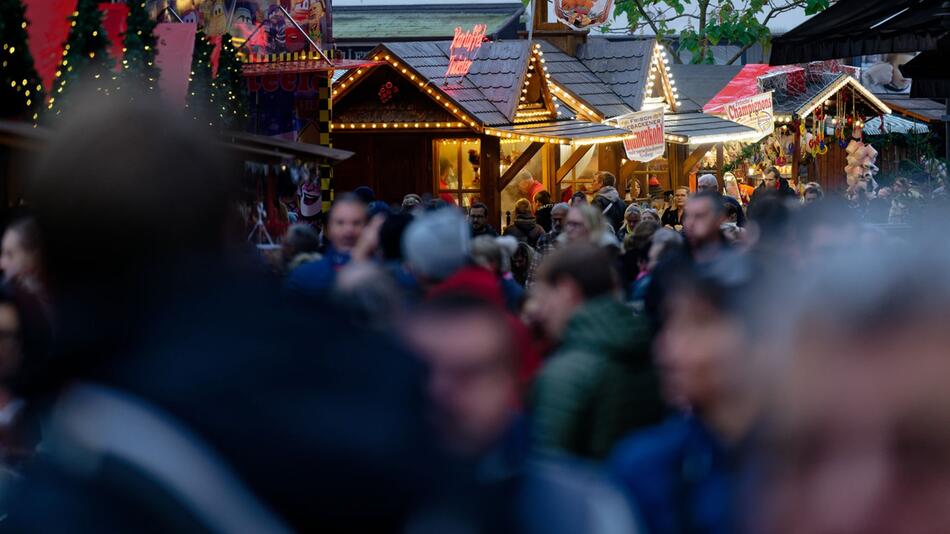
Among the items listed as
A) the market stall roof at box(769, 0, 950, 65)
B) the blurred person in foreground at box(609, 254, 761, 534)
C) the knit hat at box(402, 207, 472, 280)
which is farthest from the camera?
the market stall roof at box(769, 0, 950, 65)

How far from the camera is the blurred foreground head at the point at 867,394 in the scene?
5.56 ft

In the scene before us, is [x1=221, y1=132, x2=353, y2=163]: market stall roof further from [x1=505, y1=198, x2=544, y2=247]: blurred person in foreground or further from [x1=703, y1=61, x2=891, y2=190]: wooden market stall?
[x1=703, y1=61, x2=891, y2=190]: wooden market stall

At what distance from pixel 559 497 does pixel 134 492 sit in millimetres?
593

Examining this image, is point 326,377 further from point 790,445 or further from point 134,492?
point 790,445

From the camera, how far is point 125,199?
192 cm

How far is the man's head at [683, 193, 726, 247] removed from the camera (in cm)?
804

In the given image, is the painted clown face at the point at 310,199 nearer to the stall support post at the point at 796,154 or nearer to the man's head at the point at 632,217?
the man's head at the point at 632,217

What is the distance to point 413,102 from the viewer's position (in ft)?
80.0

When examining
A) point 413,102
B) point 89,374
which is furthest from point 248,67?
point 89,374

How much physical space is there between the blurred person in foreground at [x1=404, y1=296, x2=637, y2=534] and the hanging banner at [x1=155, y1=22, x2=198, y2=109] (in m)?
12.3

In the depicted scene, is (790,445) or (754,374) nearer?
(790,445)

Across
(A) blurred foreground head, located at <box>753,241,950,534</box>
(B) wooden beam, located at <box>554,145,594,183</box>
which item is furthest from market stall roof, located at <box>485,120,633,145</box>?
(A) blurred foreground head, located at <box>753,241,950,534</box>

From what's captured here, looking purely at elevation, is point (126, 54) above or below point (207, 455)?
above

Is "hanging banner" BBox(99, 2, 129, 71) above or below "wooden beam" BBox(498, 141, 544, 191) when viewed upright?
above
